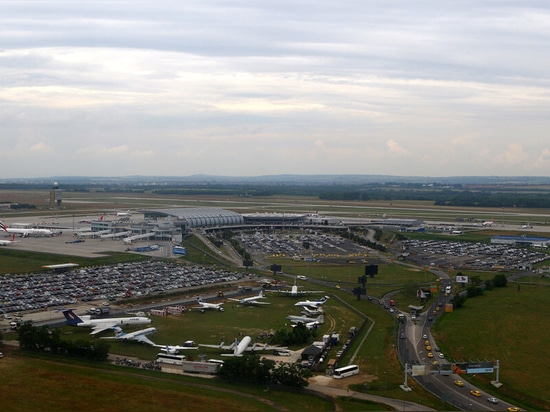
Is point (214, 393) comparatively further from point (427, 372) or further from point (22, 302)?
point (22, 302)

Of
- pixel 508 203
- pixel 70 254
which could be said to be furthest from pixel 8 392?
pixel 508 203

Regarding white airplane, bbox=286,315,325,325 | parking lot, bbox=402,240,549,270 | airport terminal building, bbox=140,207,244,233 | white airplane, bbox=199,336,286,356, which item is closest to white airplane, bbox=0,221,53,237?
airport terminal building, bbox=140,207,244,233

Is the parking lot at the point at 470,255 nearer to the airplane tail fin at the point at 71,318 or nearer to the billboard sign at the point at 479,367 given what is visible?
the billboard sign at the point at 479,367

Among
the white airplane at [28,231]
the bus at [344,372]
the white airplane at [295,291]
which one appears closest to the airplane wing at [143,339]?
the bus at [344,372]

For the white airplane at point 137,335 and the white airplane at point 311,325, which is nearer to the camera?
the white airplane at point 137,335

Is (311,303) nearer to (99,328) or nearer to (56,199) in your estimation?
(99,328)

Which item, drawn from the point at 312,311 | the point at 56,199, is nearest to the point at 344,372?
the point at 312,311
